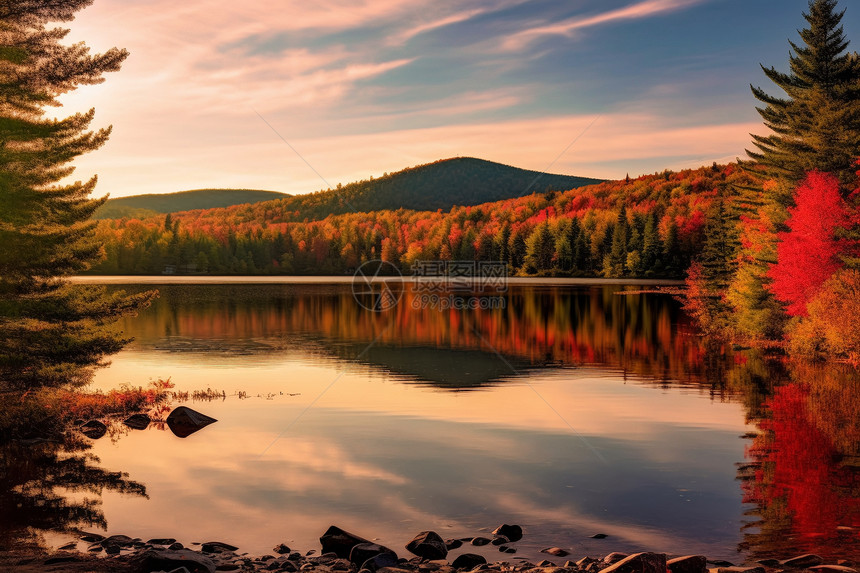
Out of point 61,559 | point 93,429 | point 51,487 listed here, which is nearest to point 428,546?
point 61,559

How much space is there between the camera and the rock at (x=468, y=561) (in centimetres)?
1298

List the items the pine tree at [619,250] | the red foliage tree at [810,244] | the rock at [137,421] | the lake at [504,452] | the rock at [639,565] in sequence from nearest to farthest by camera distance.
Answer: the rock at [639,565] → the lake at [504,452] → the rock at [137,421] → the red foliage tree at [810,244] → the pine tree at [619,250]

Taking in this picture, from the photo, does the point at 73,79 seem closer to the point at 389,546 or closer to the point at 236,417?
the point at 236,417

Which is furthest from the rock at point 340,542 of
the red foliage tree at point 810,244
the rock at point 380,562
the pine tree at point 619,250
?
the pine tree at point 619,250

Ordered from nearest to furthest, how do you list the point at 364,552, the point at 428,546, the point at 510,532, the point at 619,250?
the point at 364,552, the point at 428,546, the point at 510,532, the point at 619,250

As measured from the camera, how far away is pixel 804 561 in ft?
42.1

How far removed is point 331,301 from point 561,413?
71.1 m

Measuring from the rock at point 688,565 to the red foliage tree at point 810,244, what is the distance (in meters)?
35.0

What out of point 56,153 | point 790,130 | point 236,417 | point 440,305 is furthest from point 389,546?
point 440,305

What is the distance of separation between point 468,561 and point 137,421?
1716 centimetres

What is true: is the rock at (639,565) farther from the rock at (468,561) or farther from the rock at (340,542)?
the rock at (340,542)

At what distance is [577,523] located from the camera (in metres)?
15.4

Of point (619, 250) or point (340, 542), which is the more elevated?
point (619, 250)

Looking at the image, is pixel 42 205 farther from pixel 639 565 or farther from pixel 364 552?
pixel 639 565
